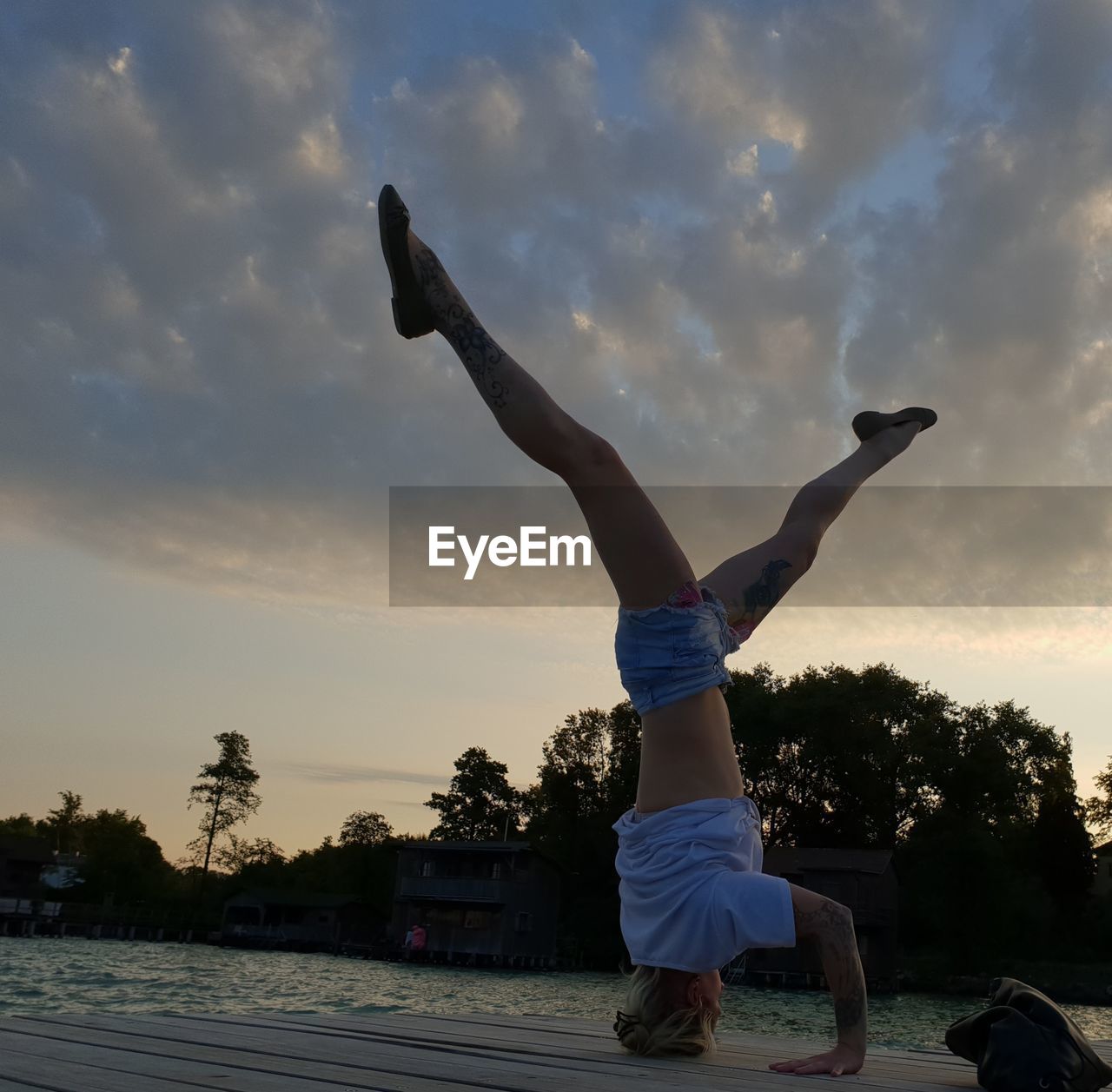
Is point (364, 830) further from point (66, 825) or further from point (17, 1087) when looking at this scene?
point (17, 1087)

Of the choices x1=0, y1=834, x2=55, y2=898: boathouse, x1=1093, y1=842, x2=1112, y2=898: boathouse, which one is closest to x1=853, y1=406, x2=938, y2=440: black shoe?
x1=0, y1=834, x2=55, y2=898: boathouse

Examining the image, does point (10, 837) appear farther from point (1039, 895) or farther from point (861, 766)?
point (1039, 895)

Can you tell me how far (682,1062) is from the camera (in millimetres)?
2395

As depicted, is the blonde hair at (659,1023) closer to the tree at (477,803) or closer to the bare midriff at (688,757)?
the bare midriff at (688,757)

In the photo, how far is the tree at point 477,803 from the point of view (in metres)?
59.6

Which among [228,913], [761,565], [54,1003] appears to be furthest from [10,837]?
[761,565]

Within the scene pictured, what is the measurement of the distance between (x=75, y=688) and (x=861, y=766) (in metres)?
30.5

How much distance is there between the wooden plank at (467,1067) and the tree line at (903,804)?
3337cm

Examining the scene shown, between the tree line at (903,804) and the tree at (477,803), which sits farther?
the tree at (477,803)

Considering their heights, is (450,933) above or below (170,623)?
below

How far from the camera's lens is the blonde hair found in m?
2.52

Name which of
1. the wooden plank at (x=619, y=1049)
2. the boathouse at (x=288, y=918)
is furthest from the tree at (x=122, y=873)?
the wooden plank at (x=619, y=1049)

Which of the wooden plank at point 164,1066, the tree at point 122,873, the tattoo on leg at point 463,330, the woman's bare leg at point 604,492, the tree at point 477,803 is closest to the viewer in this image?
the wooden plank at point 164,1066

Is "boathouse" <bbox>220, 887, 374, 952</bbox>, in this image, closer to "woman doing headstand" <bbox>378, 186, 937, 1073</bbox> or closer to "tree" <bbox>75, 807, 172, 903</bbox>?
"tree" <bbox>75, 807, 172, 903</bbox>
